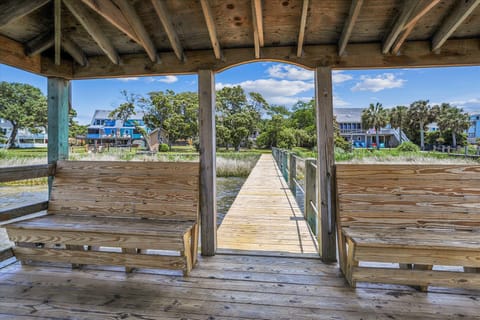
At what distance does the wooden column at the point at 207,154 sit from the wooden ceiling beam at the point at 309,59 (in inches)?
6.9

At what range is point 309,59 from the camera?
240cm

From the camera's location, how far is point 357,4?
1.86 m

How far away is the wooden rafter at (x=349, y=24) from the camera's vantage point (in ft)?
6.17

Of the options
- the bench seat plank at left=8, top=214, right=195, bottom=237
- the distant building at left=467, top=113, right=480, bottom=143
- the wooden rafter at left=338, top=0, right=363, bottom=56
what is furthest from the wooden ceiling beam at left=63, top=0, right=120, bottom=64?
the distant building at left=467, top=113, right=480, bottom=143

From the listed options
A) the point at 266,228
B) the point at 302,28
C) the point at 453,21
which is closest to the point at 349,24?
the point at 302,28

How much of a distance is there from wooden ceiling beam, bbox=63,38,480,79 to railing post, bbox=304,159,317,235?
123cm

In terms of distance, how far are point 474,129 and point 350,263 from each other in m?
1.65

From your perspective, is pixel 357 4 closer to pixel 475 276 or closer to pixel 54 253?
pixel 475 276

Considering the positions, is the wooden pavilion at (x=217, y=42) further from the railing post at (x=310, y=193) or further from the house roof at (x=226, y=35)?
the railing post at (x=310, y=193)

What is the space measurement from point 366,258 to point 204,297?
117cm

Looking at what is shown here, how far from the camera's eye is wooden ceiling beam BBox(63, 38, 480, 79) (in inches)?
88.5

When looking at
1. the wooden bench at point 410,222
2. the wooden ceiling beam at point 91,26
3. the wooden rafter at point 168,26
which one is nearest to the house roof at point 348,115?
the wooden bench at point 410,222

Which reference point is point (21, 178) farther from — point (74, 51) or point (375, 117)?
point (375, 117)

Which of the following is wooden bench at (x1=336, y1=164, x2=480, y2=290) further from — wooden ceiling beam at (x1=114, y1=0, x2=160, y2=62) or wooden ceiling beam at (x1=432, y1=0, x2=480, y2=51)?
wooden ceiling beam at (x1=114, y1=0, x2=160, y2=62)
